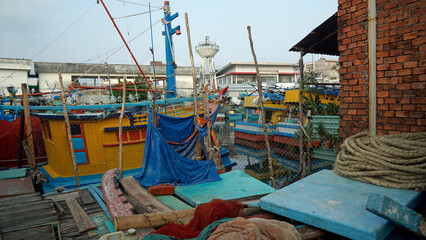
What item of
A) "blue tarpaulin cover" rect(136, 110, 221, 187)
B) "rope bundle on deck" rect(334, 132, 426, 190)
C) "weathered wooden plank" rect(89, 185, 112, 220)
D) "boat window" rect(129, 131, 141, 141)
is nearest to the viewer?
"rope bundle on deck" rect(334, 132, 426, 190)

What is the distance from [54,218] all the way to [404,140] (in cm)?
465

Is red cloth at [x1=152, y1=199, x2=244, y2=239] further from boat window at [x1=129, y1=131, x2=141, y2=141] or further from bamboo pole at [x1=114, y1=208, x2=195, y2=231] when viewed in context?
boat window at [x1=129, y1=131, x2=141, y2=141]

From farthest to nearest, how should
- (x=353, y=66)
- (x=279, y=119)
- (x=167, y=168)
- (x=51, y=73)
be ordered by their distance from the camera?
(x=51, y=73) → (x=279, y=119) → (x=167, y=168) → (x=353, y=66)

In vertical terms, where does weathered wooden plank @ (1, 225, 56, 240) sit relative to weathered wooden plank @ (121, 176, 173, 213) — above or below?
above

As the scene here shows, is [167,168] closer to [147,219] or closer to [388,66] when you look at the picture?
[147,219]

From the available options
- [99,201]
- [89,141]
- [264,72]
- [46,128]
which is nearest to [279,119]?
[89,141]

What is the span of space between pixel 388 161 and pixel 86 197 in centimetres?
523

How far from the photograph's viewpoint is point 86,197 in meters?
5.03

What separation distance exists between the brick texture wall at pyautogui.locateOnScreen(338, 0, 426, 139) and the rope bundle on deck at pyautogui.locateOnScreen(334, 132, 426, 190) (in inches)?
13.4

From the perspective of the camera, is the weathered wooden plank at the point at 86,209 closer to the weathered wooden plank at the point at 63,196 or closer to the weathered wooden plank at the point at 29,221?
the weathered wooden plank at the point at 63,196

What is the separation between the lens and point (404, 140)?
277cm

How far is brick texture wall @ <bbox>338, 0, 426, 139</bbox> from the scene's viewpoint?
9.69 ft

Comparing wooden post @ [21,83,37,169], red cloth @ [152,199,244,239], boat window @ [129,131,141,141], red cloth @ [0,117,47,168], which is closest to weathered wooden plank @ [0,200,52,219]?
wooden post @ [21,83,37,169]

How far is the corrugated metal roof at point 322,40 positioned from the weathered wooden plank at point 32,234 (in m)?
5.72
